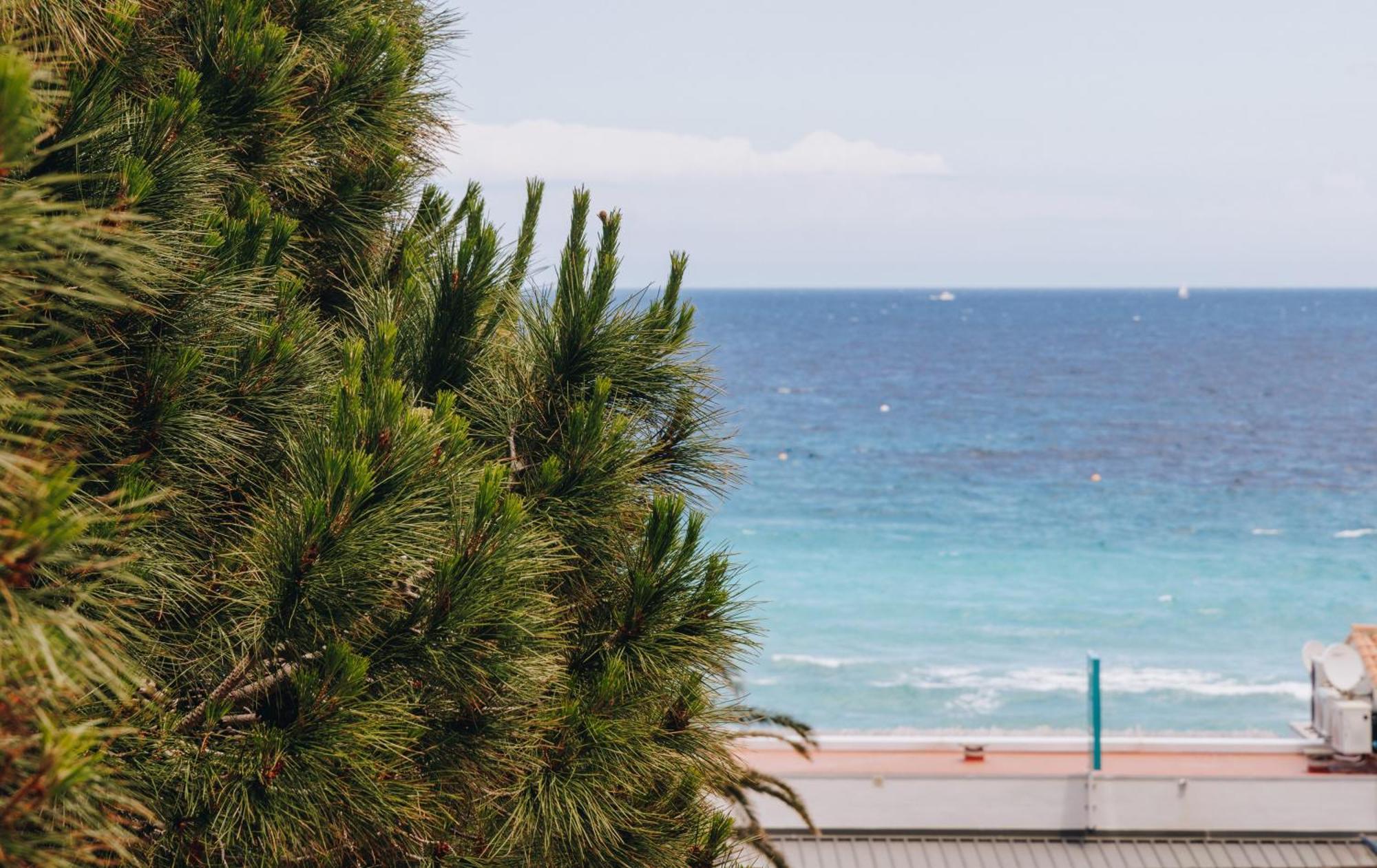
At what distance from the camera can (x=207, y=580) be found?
353cm

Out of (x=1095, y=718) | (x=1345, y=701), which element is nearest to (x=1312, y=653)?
(x=1345, y=701)

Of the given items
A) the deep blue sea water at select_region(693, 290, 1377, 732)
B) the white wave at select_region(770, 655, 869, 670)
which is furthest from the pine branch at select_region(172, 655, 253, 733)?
the white wave at select_region(770, 655, 869, 670)

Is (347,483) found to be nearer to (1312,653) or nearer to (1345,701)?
(1345,701)

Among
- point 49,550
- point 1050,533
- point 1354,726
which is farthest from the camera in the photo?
point 1050,533

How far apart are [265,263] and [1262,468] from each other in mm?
51211

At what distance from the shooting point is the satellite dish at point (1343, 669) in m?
12.8

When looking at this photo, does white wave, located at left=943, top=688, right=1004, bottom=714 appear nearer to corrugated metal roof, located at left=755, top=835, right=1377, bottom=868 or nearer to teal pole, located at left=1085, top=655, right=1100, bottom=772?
teal pole, located at left=1085, top=655, right=1100, bottom=772

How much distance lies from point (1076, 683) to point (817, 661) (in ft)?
17.9

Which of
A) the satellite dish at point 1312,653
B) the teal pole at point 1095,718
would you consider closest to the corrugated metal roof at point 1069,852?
the teal pole at point 1095,718

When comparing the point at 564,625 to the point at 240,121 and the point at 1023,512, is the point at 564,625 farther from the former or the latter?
the point at 1023,512

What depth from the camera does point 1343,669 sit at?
12.8m

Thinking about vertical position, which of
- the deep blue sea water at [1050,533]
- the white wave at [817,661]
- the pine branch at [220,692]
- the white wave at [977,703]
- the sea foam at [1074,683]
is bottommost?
the white wave at [977,703]

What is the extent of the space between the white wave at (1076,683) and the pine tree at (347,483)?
70.6 feet

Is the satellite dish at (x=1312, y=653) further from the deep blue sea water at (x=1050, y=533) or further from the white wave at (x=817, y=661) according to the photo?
the white wave at (x=817, y=661)
